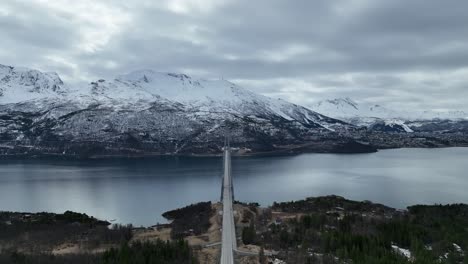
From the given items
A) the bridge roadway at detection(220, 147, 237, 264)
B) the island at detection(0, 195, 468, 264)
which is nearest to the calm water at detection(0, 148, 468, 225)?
the bridge roadway at detection(220, 147, 237, 264)

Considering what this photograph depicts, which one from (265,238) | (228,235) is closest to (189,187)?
(228,235)

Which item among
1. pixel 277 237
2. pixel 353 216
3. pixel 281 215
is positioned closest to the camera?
pixel 277 237

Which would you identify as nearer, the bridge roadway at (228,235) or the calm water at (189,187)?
the bridge roadway at (228,235)

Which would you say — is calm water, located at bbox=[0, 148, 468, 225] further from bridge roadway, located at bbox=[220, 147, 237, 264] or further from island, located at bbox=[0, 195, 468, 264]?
island, located at bbox=[0, 195, 468, 264]

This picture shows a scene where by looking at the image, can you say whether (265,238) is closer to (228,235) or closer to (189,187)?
(228,235)

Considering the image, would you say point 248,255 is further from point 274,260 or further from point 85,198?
point 85,198

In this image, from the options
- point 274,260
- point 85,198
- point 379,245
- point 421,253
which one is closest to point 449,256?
point 421,253

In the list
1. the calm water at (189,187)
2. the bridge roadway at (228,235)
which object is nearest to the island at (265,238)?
the bridge roadway at (228,235)

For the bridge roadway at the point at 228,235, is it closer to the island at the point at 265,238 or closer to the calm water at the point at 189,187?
the island at the point at 265,238
